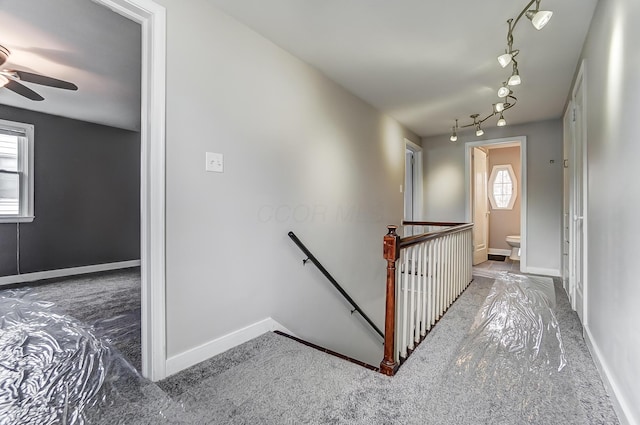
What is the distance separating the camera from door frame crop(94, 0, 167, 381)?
169 centimetres

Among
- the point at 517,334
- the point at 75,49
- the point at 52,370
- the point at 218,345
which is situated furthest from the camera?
the point at 75,49

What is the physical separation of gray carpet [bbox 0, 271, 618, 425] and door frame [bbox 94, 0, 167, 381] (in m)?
0.21

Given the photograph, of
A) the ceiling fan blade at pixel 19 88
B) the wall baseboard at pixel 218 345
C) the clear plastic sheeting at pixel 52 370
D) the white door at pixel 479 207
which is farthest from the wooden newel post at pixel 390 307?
the white door at pixel 479 207

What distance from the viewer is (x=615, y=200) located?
5.01 ft

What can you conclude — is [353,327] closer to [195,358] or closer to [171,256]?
[195,358]

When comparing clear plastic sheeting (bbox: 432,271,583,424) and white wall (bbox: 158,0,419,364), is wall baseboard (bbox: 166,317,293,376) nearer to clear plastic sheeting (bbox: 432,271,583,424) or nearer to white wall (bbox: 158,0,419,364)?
white wall (bbox: 158,0,419,364)

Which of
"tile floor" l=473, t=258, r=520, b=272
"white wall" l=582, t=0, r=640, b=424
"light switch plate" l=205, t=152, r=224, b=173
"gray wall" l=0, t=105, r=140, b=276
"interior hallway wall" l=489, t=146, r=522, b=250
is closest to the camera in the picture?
"white wall" l=582, t=0, r=640, b=424

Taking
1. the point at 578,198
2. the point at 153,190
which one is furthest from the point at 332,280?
the point at 578,198

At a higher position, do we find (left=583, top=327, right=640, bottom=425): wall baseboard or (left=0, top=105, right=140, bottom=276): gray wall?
(left=0, top=105, right=140, bottom=276): gray wall

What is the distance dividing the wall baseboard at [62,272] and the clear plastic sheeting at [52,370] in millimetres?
1866

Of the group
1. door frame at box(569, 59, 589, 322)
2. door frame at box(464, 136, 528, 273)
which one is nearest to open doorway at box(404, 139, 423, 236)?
door frame at box(464, 136, 528, 273)

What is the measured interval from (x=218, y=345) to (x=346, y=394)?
946mm

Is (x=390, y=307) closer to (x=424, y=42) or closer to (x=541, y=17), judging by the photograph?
(x=541, y=17)

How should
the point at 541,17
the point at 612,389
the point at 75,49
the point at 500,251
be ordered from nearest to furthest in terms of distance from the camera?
1. the point at 612,389
2. the point at 541,17
3. the point at 75,49
4. the point at 500,251
